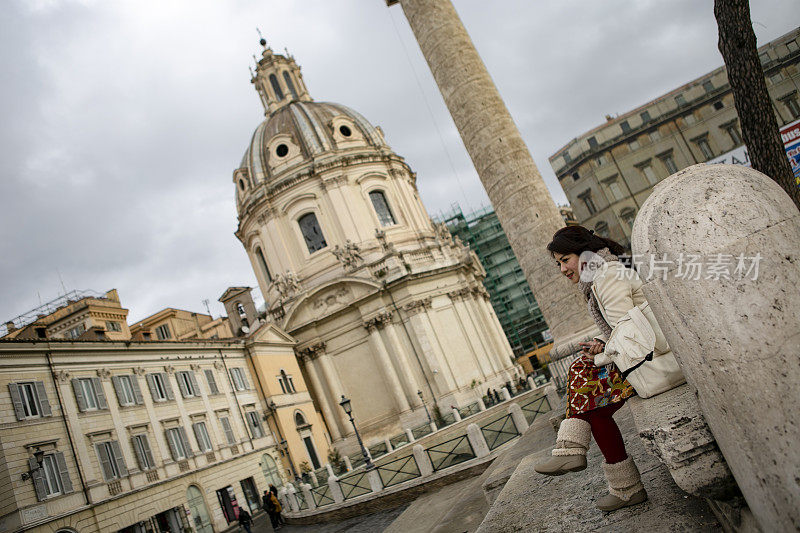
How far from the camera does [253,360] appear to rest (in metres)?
27.8

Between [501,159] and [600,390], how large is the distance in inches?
298

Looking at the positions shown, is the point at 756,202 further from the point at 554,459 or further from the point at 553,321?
the point at 553,321

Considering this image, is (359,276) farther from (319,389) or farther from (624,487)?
(624,487)

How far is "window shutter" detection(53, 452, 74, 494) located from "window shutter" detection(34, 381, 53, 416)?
140cm

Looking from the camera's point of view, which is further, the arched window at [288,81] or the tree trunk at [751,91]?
the arched window at [288,81]

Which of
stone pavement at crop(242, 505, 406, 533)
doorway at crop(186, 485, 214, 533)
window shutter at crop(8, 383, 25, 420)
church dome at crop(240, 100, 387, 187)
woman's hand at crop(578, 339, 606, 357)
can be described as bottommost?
stone pavement at crop(242, 505, 406, 533)

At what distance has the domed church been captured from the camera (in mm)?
29703

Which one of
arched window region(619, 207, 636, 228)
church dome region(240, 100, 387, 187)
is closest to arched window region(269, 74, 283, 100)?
church dome region(240, 100, 387, 187)

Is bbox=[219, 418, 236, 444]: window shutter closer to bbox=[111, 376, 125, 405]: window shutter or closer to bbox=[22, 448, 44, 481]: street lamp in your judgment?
bbox=[111, 376, 125, 405]: window shutter

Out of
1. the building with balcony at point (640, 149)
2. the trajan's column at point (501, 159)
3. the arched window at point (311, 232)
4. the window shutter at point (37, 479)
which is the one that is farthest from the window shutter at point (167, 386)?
the building with balcony at point (640, 149)

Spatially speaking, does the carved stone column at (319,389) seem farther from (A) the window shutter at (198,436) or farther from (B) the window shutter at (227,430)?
(A) the window shutter at (198,436)

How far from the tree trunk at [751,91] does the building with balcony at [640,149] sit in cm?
2730

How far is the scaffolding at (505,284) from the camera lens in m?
50.8

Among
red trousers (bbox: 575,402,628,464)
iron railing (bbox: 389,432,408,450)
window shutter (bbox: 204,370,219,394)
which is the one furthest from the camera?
iron railing (bbox: 389,432,408,450)
